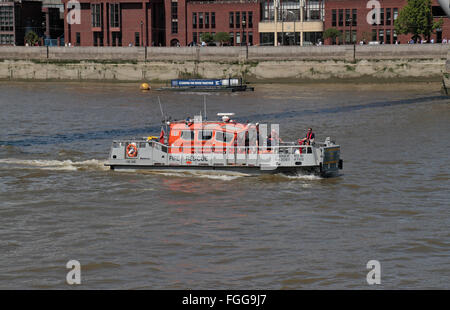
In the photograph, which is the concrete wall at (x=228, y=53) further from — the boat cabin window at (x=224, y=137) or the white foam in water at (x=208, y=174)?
the white foam in water at (x=208, y=174)

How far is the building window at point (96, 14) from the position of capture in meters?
125

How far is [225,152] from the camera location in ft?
112

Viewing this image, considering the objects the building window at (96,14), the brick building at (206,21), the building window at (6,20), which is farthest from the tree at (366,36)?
the building window at (6,20)

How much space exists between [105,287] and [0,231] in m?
6.50

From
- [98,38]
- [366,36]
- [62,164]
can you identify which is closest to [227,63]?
[366,36]

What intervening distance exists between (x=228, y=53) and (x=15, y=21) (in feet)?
152

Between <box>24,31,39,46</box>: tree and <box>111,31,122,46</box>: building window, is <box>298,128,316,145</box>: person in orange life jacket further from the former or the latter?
<box>24,31,39,46</box>: tree

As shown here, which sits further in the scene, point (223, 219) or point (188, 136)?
point (188, 136)

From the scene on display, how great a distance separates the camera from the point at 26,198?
30688mm

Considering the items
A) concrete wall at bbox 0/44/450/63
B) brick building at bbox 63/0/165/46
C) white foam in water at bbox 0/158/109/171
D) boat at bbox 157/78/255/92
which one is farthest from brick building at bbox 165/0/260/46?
white foam in water at bbox 0/158/109/171

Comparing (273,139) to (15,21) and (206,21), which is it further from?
(15,21)

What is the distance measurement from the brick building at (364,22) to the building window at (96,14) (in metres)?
34.4

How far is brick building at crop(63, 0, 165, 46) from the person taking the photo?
Answer: 404 ft

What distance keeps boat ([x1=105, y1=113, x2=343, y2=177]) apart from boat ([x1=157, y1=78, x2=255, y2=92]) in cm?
5772
